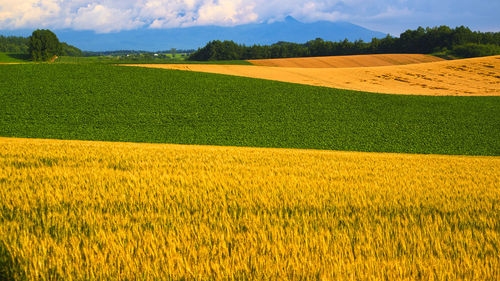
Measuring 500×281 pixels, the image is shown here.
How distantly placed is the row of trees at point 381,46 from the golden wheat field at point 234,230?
91828mm

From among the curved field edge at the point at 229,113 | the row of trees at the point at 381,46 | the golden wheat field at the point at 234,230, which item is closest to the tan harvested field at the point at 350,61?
the row of trees at the point at 381,46

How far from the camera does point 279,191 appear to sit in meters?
5.09

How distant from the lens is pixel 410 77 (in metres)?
49.7

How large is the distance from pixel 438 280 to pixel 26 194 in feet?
15.1

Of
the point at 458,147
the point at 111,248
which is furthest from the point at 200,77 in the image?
the point at 111,248

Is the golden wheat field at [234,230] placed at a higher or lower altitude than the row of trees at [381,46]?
lower

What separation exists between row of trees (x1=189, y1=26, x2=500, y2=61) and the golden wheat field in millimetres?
91828

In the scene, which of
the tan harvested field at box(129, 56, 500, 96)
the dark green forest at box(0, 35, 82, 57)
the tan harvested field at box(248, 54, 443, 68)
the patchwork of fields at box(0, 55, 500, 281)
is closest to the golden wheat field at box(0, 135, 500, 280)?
the patchwork of fields at box(0, 55, 500, 281)

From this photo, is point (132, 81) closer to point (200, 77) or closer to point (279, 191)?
point (200, 77)

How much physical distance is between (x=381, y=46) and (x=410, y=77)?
5541cm

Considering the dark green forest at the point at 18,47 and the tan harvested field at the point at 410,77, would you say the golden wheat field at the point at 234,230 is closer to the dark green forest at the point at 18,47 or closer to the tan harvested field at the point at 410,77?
the tan harvested field at the point at 410,77

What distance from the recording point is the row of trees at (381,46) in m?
89.8

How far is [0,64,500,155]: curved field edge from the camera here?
21594 mm

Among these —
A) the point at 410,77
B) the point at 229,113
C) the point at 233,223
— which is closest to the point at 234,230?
the point at 233,223
